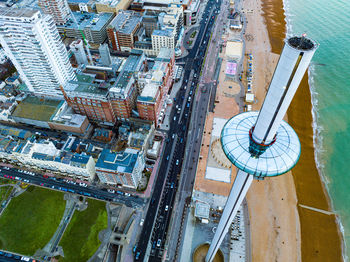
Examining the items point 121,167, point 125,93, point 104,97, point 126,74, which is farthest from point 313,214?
point 126,74

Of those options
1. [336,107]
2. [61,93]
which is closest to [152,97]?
[61,93]

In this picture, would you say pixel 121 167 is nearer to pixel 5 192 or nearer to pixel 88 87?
pixel 88 87

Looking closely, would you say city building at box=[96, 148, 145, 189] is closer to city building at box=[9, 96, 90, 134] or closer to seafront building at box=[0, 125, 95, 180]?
seafront building at box=[0, 125, 95, 180]

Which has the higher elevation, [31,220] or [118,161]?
[118,161]

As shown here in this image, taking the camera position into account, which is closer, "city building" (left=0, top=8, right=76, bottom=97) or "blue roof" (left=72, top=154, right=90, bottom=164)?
"blue roof" (left=72, top=154, right=90, bottom=164)

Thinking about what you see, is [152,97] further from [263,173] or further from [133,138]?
[263,173]

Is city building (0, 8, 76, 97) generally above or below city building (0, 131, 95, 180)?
above

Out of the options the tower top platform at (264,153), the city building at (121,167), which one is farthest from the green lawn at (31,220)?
the tower top platform at (264,153)

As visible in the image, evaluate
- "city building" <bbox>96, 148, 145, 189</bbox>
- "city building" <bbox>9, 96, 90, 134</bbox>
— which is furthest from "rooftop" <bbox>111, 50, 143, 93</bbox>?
"city building" <bbox>96, 148, 145, 189</bbox>
